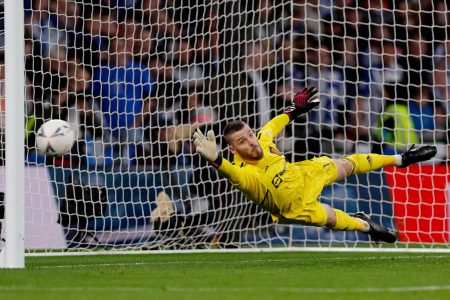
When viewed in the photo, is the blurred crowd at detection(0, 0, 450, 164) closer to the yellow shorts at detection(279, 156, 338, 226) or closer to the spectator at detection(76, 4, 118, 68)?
the spectator at detection(76, 4, 118, 68)

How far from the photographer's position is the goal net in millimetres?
12961

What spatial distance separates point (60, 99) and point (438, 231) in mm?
5056

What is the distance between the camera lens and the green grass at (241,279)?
6176 mm

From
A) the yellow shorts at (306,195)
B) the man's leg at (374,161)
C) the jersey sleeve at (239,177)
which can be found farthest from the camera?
the man's leg at (374,161)

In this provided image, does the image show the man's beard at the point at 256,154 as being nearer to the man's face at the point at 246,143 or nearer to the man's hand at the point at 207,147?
the man's face at the point at 246,143

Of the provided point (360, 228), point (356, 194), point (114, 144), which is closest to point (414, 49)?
point (356, 194)

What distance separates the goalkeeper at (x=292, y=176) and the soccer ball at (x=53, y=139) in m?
1.45

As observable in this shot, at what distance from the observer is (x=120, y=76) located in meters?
13.3

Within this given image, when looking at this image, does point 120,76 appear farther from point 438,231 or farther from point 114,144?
point 438,231

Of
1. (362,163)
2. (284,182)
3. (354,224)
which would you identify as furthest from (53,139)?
(362,163)

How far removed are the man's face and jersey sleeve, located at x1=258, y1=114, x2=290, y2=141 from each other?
527 millimetres

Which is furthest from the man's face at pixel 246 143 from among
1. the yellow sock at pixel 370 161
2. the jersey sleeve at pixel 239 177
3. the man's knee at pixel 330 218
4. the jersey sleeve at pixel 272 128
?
the yellow sock at pixel 370 161

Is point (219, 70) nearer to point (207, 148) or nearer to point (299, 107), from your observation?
point (299, 107)

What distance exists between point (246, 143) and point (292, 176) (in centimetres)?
55
